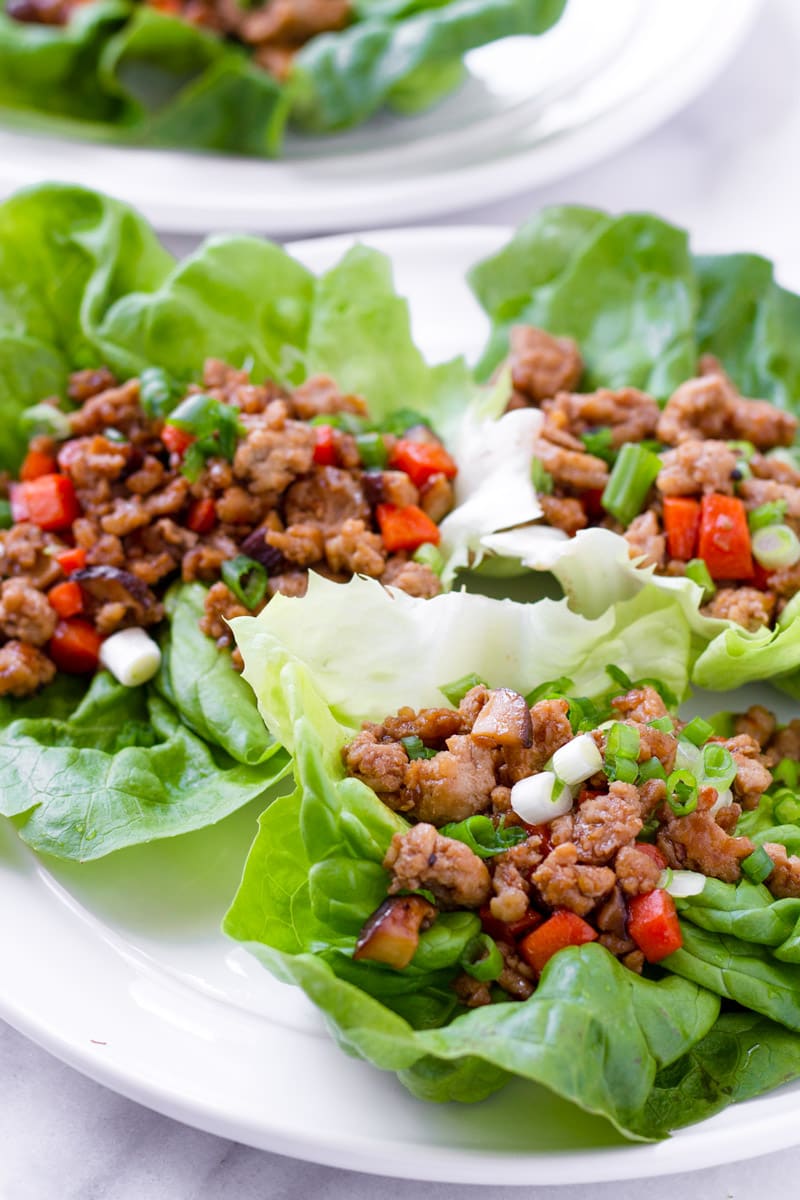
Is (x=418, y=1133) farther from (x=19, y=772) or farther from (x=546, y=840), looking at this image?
(x=19, y=772)

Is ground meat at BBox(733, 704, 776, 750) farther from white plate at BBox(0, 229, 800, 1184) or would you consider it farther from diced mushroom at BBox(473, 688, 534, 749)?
white plate at BBox(0, 229, 800, 1184)

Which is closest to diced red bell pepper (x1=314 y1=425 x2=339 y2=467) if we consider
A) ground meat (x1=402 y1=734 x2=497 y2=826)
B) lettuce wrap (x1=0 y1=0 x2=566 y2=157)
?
ground meat (x1=402 y1=734 x2=497 y2=826)

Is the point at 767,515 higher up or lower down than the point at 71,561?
higher up

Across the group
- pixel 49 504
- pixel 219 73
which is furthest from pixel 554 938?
pixel 219 73

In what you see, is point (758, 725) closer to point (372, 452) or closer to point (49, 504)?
point (372, 452)

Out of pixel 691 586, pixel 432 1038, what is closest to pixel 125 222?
pixel 691 586
